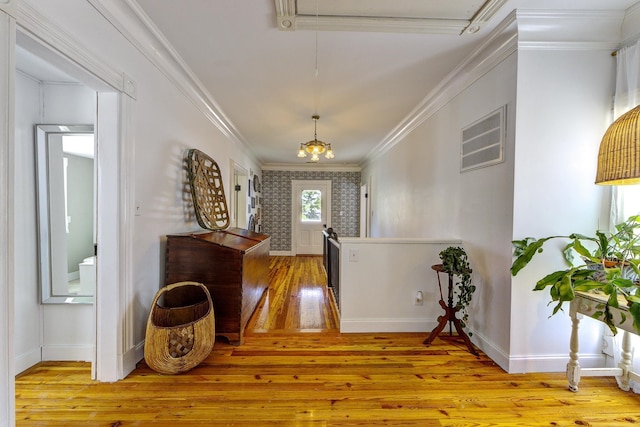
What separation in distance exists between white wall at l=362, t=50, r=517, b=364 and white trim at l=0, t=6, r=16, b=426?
110 inches

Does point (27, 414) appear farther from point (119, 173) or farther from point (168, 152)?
point (168, 152)

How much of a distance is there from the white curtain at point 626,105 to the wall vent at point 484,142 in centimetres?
68

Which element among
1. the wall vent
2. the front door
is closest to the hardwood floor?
the wall vent

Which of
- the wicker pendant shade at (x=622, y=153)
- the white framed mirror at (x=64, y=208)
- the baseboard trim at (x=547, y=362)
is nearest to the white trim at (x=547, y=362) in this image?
the baseboard trim at (x=547, y=362)

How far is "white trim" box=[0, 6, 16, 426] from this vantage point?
107 cm

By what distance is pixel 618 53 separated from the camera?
181 cm

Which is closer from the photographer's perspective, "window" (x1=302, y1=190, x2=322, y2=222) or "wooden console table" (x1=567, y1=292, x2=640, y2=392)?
"wooden console table" (x1=567, y1=292, x2=640, y2=392)

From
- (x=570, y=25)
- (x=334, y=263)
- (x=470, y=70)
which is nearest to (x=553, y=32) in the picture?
(x=570, y=25)

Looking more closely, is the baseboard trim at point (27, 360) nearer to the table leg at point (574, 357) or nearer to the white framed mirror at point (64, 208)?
the white framed mirror at point (64, 208)

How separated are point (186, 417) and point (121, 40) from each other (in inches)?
94.8

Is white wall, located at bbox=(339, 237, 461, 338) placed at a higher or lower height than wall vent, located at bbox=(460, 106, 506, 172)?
lower

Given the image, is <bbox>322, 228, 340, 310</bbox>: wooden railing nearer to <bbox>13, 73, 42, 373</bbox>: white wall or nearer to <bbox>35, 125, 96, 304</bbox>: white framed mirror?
<bbox>35, 125, 96, 304</bbox>: white framed mirror

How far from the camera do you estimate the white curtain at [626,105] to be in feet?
5.61

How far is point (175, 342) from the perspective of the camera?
1.87m
